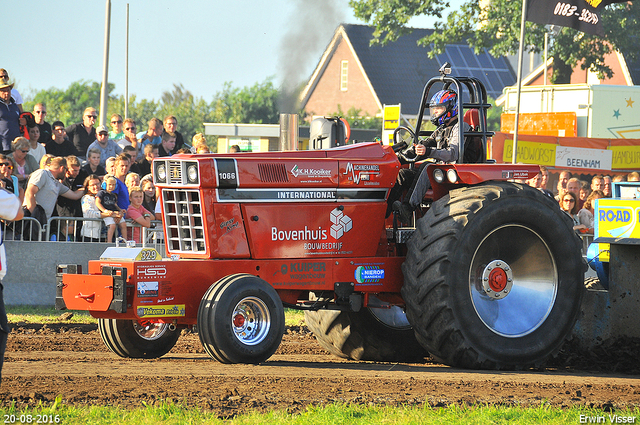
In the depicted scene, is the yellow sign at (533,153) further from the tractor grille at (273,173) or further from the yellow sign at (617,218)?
the tractor grille at (273,173)

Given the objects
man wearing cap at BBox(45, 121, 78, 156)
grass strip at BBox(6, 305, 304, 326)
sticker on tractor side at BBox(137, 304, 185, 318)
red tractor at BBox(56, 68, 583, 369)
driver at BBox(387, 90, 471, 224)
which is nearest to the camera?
sticker on tractor side at BBox(137, 304, 185, 318)

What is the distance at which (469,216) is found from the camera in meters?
7.36

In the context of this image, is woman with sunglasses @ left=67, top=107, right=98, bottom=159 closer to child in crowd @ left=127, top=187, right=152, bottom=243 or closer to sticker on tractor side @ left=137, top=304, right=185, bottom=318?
child in crowd @ left=127, top=187, right=152, bottom=243

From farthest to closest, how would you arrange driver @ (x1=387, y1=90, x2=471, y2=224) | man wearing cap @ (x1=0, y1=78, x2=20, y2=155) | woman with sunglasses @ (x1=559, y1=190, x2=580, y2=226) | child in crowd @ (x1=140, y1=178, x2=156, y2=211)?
woman with sunglasses @ (x1=559, y1=190, x2=580, y2=226) < man wearing cap @ (x1=0, y1=78, x2=20, y2=155) < child in crowd @ (x1=140, y1=178, x2=156, y2=211) < driver @ (x1=387, y1=90, x2=471, y2=224)

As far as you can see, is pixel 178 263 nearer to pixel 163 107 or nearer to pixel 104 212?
pixel 104 212

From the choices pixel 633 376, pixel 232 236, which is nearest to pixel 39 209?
pixel 232 236

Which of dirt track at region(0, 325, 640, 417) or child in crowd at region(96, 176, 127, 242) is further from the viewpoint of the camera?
child in crowd at region(96, 176, 127, 242)

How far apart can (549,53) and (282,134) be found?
85.6 feet

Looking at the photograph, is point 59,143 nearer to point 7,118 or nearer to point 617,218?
point 7,118

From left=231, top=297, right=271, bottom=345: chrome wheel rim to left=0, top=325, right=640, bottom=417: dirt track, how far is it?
0.24 meters

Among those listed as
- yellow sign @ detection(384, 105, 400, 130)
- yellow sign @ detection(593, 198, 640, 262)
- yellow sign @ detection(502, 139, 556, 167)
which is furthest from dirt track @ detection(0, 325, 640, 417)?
yellow sign @ detection(502, 139, 556, 167)

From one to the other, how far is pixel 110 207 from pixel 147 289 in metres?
5.23

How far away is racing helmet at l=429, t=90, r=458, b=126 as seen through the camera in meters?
8.07

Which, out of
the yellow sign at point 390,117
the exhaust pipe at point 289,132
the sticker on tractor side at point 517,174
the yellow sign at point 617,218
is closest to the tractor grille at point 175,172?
the exhaust pipe at point 289,132
